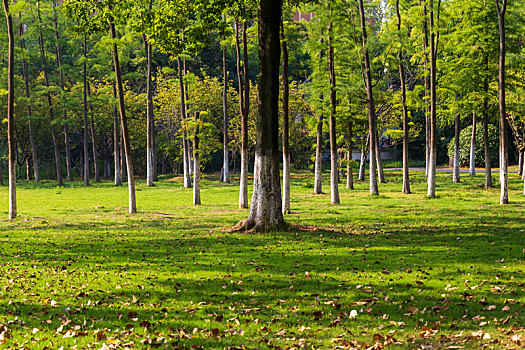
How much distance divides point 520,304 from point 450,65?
2543 cm

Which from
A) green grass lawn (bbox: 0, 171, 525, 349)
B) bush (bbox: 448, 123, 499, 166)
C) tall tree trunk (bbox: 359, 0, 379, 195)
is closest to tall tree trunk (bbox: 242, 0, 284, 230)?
green grass lawn (bbox: 0, 171, 525, 349)

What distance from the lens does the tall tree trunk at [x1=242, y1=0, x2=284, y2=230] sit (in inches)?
599

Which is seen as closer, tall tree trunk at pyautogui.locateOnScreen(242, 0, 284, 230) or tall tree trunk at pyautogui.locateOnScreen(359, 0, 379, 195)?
tall tree trunk at pyautogui.locateOnScreen(242, 0, 284, 230)

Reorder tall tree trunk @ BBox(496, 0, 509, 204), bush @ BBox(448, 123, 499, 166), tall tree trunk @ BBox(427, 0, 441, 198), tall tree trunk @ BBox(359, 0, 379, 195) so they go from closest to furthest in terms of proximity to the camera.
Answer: tall tree trunk @ BBox(496, 0, 509, 204), tall tree trunk @ BBox(427, 0, 441, 198), tall tree trunk @ BBox(359, 0, 379, 195), bush @ BBox(448, 123, 499, 166)

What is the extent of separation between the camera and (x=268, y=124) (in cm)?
1552

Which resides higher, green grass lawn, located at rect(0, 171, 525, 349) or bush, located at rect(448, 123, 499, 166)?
bush, located at rect(448, 123, 499, 166)

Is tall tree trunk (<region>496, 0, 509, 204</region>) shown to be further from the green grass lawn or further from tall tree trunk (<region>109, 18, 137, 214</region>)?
tall tree trunk (<region>109, 18, 137, 214</region>)

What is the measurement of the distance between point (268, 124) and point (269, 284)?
711 cm

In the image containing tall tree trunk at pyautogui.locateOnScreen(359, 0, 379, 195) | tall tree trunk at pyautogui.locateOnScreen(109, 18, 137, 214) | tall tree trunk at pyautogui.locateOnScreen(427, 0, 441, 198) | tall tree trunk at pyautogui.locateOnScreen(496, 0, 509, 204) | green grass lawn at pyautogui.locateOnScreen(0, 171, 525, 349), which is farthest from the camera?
tall tree trunk at pyautogui.locateOnScreen(359, 0, 379, 195)

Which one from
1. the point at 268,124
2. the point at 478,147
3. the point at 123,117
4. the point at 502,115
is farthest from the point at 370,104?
the point at 478,147

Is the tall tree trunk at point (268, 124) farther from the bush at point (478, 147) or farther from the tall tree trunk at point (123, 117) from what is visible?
the bush at point (478, 147)

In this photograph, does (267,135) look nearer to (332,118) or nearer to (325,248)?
(325,248)

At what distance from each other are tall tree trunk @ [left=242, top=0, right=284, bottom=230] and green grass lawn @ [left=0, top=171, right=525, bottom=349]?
83 cm

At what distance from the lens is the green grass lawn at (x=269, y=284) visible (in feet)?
21.5
